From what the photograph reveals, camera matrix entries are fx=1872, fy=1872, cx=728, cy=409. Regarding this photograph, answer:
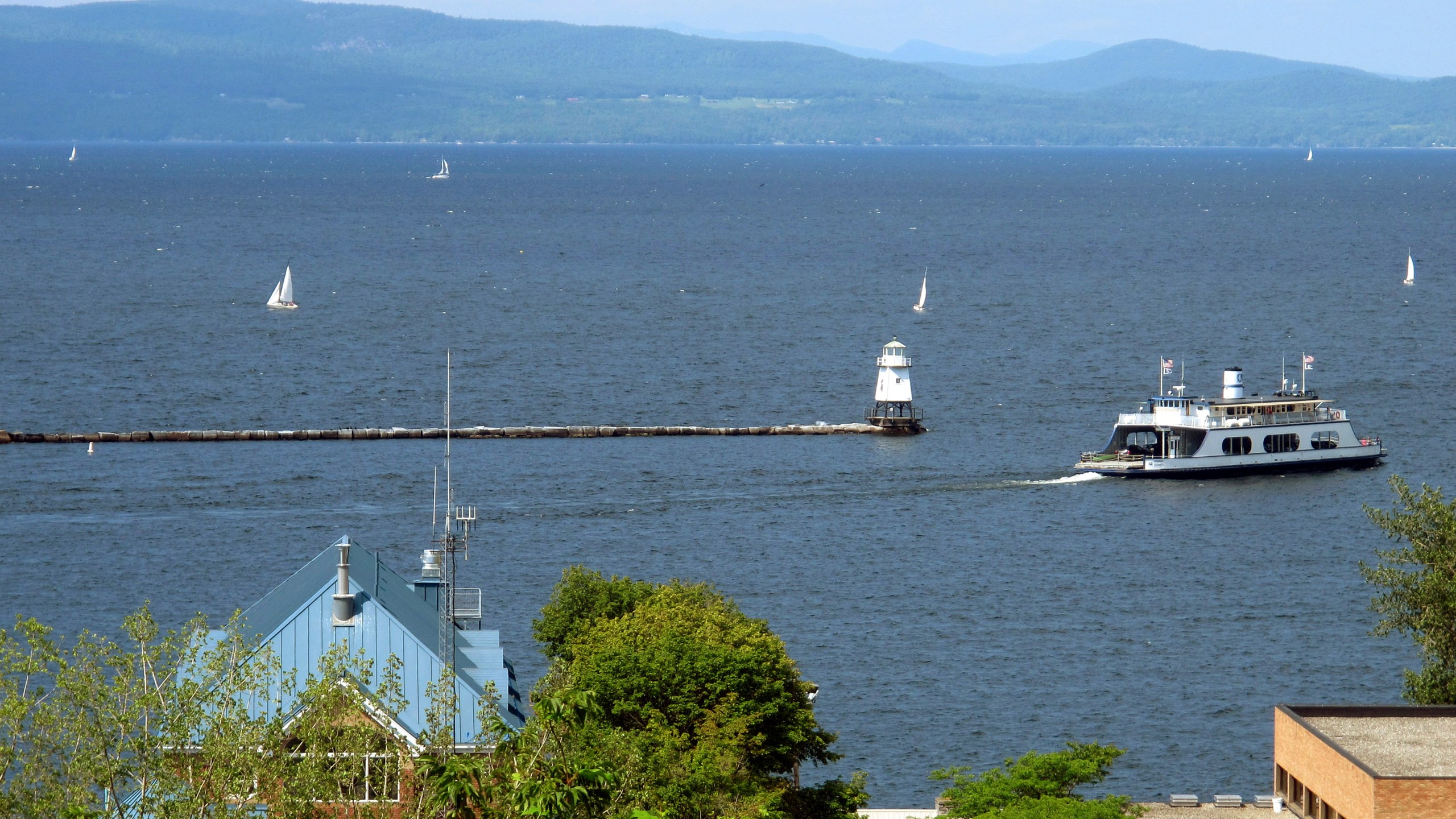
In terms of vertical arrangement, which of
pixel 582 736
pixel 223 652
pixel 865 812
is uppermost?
pixel 223 652

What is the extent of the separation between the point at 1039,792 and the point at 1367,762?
7.56 metres

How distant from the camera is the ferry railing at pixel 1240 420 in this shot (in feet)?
311

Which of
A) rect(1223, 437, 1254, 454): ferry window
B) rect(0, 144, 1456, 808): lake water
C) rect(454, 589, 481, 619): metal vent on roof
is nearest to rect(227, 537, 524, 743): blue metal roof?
rect(454, 589, 481, 619): metal vent on roof

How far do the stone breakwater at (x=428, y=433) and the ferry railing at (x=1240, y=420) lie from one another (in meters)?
13.7

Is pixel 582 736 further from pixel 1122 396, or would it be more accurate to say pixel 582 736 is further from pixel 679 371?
pixel 679 371

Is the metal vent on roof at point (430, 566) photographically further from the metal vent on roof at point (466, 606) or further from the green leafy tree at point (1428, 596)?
the green leafy tree at point (1428, 596)

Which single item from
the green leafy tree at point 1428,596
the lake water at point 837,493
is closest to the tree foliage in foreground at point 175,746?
the lake water at point 837,493

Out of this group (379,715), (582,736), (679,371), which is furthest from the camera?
(679,371)

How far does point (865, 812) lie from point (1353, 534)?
4426 cm

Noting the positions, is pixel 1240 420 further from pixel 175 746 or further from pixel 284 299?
pixel 284 299

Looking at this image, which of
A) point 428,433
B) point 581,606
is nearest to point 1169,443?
point 428,433

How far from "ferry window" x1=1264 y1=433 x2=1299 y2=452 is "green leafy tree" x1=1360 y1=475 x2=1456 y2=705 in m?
51.4

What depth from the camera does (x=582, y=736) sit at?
97.8ft

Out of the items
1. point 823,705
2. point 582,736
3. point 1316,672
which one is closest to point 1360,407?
point 1316,672
